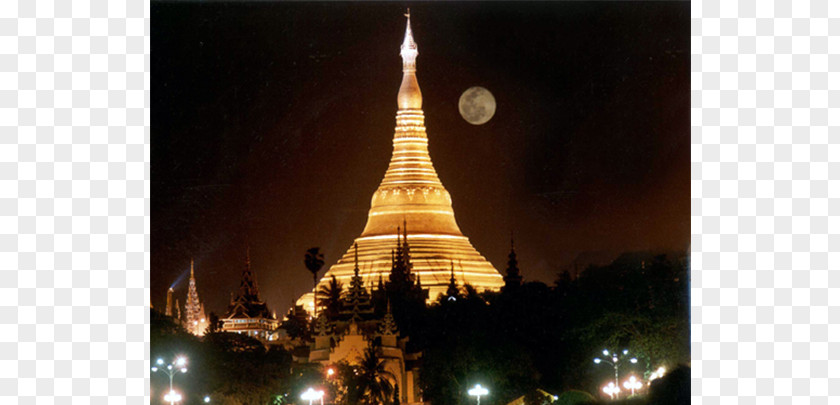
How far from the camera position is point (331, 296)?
63312 millimetres

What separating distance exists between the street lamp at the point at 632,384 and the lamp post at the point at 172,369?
34.7 ft

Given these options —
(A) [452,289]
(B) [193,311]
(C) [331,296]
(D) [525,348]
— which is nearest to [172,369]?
(D) [525,348]

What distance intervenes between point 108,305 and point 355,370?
2567cm

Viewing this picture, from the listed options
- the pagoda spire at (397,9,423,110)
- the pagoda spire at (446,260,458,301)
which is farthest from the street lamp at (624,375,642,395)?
the pagoda spire at (397,9,423,110)

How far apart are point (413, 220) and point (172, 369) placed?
93.9 feet

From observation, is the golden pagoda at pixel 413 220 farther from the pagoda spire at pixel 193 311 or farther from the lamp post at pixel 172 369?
the lamp post at pixel 172 369

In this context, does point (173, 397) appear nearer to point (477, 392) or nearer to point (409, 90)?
point (477, 392)

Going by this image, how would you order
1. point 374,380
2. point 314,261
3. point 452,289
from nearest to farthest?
point 374,380, point 314,261, point 452,289

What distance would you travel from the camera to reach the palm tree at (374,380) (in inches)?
1827

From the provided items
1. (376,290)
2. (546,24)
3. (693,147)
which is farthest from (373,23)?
(693,147)

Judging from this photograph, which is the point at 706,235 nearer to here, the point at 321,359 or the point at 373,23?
the point at 373,23

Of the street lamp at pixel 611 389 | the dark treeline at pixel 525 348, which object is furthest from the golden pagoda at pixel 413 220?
the street lamp at pixel 611 389

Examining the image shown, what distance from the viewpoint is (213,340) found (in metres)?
48.7

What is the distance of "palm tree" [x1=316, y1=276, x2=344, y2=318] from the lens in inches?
2308
